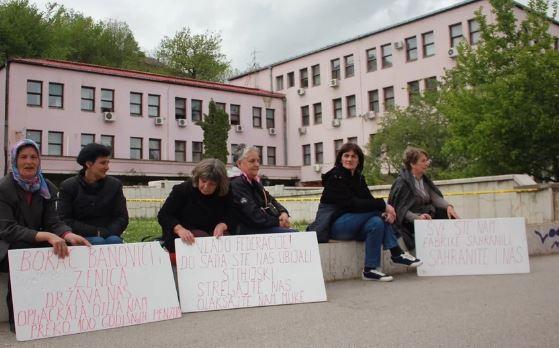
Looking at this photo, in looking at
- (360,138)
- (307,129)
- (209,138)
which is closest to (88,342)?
(209,138)

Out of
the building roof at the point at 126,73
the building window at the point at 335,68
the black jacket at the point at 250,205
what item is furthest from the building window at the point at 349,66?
the black jacket at the point at 250,205

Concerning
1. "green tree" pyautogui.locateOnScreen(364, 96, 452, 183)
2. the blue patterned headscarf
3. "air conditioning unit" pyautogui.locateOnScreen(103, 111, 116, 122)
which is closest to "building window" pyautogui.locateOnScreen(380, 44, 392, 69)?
"green tree" pyautogui.locateOnScreen(364, 96, 452, 183)

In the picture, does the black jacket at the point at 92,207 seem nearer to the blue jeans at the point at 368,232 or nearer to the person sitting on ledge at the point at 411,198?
the blue jeans at the point at 368,232

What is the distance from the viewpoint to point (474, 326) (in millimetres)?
4473

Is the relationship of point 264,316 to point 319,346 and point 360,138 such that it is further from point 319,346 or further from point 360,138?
point 360,138

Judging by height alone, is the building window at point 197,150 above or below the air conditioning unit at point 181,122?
below

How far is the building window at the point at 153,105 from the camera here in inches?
1683

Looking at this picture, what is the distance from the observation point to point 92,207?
18.9 feet

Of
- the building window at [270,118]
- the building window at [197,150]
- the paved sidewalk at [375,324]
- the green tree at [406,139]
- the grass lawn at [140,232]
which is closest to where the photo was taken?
the paved sidewalk at [375,324]

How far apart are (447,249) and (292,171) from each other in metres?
40.1

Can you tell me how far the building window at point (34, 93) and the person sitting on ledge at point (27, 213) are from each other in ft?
115

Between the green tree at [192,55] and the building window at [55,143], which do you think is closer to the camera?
the building window at [55,143]

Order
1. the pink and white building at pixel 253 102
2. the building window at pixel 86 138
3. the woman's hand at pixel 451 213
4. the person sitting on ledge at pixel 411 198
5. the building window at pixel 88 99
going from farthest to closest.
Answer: the building window at pixel 88 99 < the building window at pixel 86 138 < the pink and white building at pixel 253 102 < the woman's hand at pixel 451 213 < the person sitting on ledge at pixel 411 198

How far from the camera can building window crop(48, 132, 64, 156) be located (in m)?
37.8
